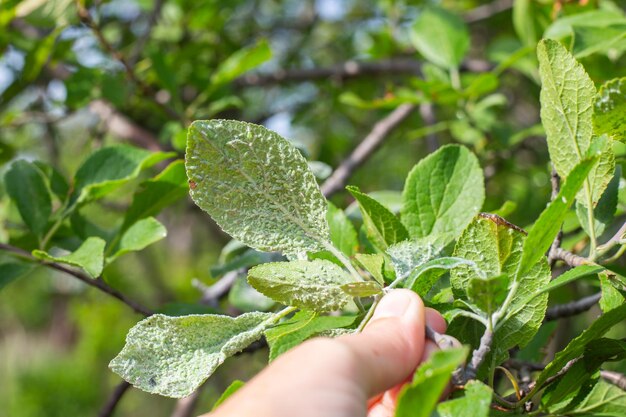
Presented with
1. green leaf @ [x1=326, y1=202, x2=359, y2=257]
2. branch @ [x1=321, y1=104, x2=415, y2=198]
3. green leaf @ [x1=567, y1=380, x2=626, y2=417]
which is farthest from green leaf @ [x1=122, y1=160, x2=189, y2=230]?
green leaf @ [x1=567, y1=380, x2=626, y2=417]

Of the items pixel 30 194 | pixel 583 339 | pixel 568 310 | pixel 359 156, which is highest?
pixel 583 339

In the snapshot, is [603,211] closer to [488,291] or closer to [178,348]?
[488,291]

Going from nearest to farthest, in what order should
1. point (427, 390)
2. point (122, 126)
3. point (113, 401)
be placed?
point (427, 390) → point (113, 401) → point (122, 126)

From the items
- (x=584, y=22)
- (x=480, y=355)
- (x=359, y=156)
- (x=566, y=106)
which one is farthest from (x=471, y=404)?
(x=359, y=156)

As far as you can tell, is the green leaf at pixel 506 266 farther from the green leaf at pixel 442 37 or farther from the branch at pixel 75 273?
the green leaf at pixel 442 37

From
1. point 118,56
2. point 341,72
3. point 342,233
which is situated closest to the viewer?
point 342,233

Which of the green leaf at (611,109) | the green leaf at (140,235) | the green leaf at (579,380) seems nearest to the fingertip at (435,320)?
the green leaf at (579,380)

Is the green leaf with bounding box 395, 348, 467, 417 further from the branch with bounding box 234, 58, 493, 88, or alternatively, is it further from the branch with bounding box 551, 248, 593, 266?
the branch with bounding box 234, 58, 493, 88
